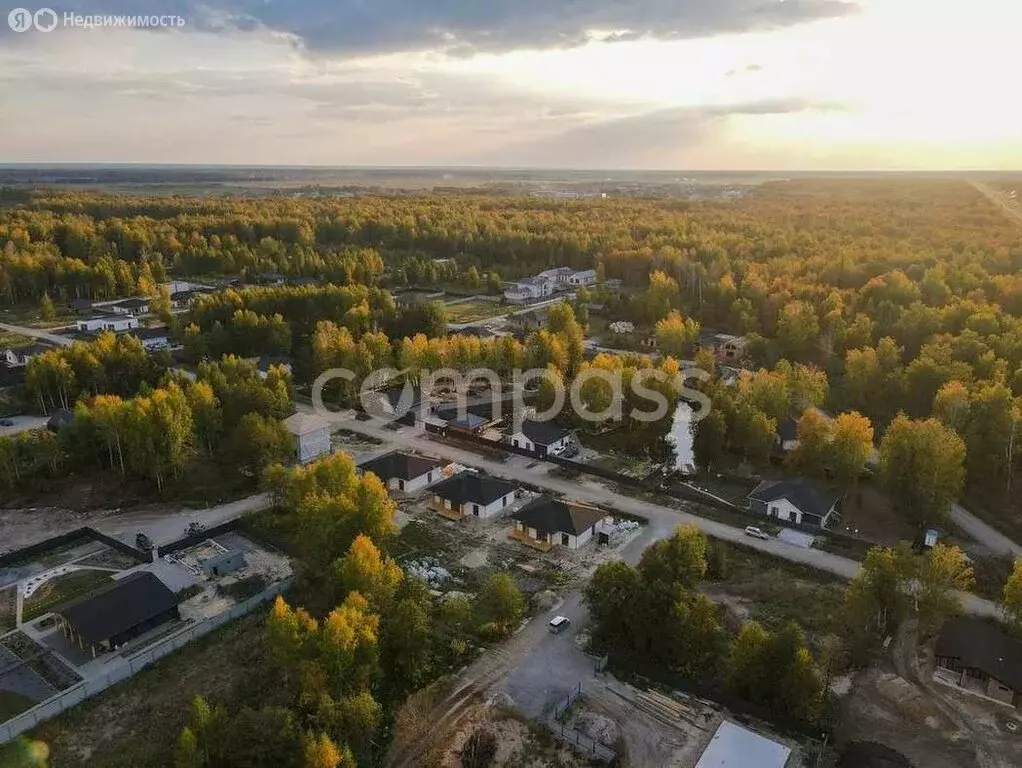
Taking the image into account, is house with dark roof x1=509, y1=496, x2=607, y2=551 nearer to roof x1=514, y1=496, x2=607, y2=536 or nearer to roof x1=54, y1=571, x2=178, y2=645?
roof x1=514, y1=496, x2=607, y2=536

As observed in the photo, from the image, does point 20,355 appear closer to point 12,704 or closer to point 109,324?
point 109,324

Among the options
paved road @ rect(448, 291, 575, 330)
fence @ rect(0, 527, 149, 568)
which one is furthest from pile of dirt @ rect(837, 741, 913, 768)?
paved road @ rect(448, 291, 575, 330)

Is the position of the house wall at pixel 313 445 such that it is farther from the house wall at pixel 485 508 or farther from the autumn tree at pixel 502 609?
the autumn tree at pixel 502 609

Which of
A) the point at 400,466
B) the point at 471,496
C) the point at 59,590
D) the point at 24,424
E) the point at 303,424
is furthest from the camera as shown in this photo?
the point at 24,424

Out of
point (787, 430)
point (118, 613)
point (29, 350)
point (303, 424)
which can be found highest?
point (303, 424)

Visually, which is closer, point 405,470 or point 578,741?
point 578,741

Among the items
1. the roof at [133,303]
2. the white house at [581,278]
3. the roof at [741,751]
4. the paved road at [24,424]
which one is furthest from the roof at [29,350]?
the roof at [741,751]

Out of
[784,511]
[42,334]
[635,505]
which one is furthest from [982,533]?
[42,334]
